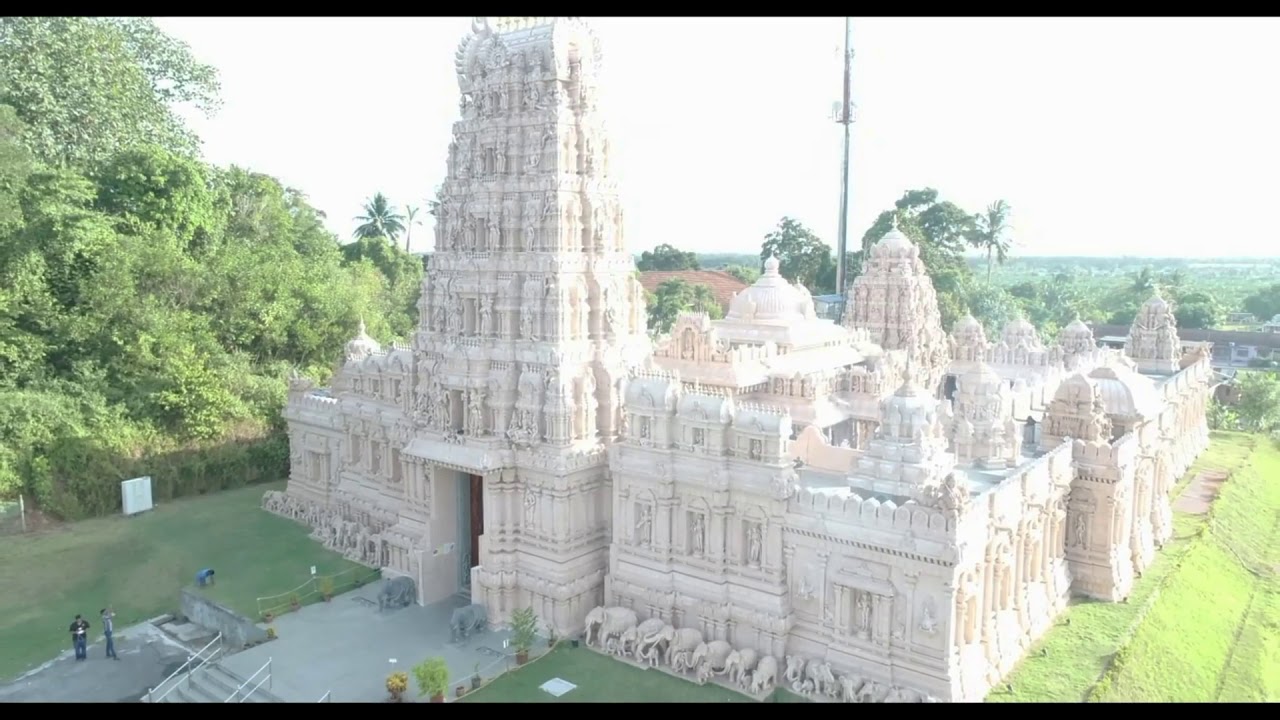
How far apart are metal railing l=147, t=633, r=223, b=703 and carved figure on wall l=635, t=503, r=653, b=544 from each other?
9384 millimetres

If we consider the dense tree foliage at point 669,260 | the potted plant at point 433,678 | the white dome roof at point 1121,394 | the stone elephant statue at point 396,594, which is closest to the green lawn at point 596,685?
the potted plant at point 433,678

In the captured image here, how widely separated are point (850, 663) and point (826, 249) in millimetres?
56087

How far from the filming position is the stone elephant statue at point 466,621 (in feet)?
64.6

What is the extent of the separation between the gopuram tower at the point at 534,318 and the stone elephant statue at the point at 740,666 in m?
4.04

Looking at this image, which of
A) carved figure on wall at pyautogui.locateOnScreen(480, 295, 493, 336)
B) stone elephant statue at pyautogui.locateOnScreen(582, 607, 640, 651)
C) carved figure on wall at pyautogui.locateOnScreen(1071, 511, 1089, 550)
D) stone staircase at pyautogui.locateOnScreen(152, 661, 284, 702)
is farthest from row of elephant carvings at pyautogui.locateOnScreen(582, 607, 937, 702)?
carved figure on wall at pyautogui.locateOnScreen(1071, 511, 1089, 550)

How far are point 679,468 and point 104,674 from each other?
12651 mm

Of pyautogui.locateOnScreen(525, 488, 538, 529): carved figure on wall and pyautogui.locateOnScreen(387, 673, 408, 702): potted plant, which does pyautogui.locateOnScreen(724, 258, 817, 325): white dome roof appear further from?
pyautogui.locateOnScreen(387, 673, 408, 702): potted plant

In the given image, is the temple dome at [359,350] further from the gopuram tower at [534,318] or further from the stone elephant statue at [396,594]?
the stone elephant statue at [396,594]

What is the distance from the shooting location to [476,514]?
22469 millimetres

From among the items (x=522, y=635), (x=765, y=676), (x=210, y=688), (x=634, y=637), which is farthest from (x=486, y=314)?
(x=765, y=676)

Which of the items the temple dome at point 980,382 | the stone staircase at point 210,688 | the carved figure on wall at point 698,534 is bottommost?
the stone staircase at point 210,688

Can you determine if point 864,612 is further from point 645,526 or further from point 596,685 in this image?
point 596,685

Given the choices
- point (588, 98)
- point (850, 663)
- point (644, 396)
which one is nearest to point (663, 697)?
point (850, 663)

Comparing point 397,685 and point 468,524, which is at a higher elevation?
point 468,524
